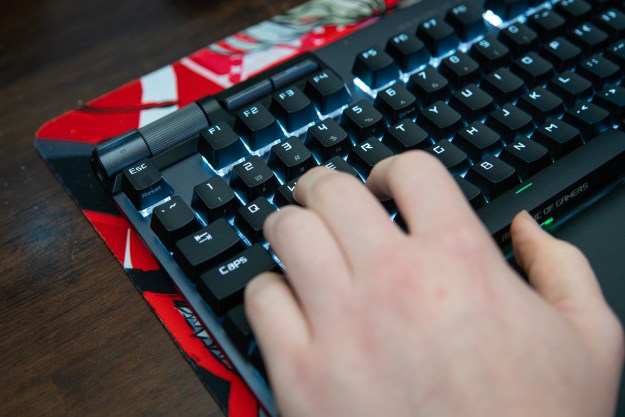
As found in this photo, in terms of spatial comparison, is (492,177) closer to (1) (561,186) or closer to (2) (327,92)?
(1) (561,186)

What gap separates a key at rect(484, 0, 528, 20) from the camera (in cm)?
69

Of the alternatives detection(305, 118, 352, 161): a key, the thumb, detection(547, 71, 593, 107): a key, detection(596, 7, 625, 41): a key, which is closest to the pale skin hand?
the thumb

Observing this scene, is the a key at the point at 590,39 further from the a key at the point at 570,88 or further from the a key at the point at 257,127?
the a key at the point at 257,127

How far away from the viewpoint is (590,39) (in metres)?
0.66

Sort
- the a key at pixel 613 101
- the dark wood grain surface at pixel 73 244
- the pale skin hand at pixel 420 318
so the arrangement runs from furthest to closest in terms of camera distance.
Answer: the a key at pixel 613 101 → the dark wood grain surface at pixel 73 244 → the pale skin hand at pixel 420 318

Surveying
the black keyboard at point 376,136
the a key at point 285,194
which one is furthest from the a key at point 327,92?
the a key at point 285,194

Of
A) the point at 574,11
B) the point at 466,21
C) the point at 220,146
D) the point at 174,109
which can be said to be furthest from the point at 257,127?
the point at 574,11

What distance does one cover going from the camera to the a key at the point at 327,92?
61cm

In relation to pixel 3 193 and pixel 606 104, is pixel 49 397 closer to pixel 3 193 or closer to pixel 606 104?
pixel 3 193

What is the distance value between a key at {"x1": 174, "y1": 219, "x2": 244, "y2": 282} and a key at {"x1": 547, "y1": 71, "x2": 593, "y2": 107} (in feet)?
1.09

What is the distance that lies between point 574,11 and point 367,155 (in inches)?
11.8

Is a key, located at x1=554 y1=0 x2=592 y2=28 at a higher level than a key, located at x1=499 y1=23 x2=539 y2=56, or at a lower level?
higher

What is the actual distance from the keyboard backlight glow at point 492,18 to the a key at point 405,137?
19 centimetres

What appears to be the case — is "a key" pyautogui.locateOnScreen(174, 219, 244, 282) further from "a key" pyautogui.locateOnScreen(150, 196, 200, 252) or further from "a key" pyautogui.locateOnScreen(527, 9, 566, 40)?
"a key" pyautogui.locateOnScreen(527, 9, 566, 40)
